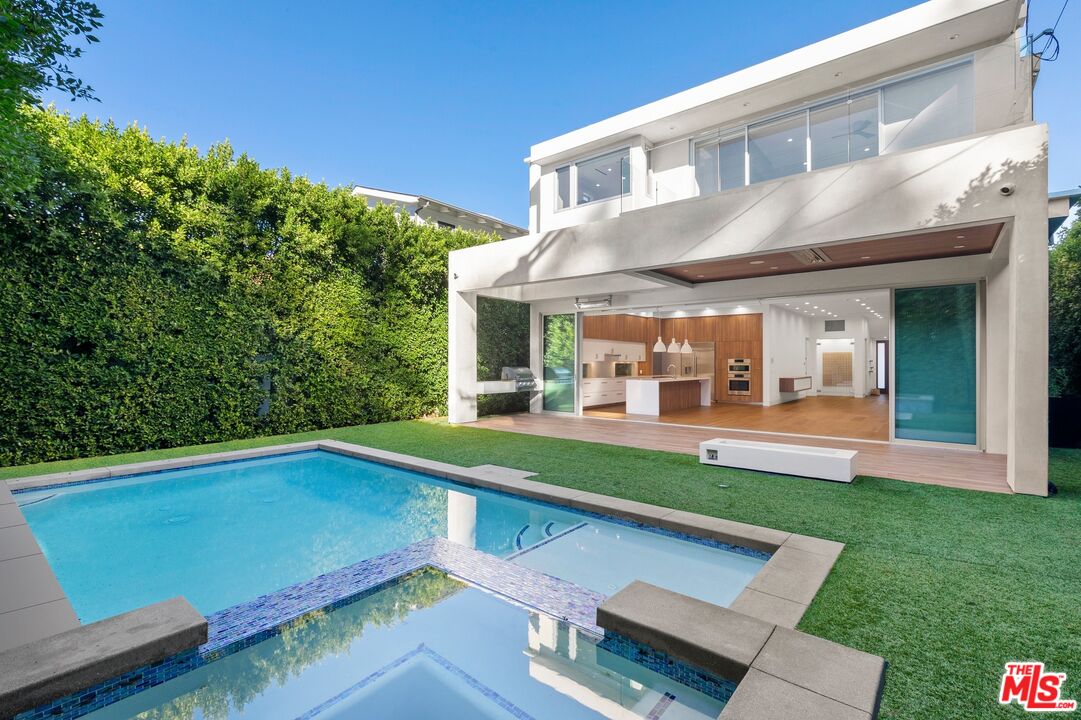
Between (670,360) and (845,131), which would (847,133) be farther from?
(670,360)

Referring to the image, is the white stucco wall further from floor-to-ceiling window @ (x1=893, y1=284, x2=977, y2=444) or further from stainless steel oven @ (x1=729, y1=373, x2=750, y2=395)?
stainless steel oven @ (x1=729, y1=373, x2=750, y2=395)

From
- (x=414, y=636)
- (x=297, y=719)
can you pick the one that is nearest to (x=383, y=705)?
(x=297, y=719)

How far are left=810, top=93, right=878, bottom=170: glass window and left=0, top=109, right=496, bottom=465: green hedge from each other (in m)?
7.88

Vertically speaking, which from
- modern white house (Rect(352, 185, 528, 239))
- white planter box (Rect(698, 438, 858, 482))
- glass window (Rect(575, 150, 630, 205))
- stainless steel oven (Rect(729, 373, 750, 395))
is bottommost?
white planter box (Rect(698, 438, 858, 482))

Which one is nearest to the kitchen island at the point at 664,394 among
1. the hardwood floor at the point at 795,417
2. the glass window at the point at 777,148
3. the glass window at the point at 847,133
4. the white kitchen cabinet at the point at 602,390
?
the hardwood floor at the point at 795,417

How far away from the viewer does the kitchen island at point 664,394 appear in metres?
12.5

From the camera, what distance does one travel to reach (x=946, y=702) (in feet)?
6.39

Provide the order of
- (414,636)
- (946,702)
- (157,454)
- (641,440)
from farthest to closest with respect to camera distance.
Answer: (641,440), (157,454), (414,636), (946,702)

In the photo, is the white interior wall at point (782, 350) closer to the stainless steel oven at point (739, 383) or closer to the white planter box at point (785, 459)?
the stainless steel oven at point (739, 383)

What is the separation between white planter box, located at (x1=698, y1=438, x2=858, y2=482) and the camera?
5613 mm

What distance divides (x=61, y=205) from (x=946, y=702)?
10083mm

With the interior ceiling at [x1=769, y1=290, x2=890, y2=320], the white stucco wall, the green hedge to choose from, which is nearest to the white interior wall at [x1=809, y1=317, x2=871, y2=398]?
the interior ceiling at [x1=769, y1=290, x2=890, y2=320]

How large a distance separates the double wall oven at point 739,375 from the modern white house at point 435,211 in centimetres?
951

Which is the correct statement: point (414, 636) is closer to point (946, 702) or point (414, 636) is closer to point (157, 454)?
point (946, 702)
